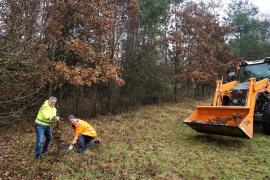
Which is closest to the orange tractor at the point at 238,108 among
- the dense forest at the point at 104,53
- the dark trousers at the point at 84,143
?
the dark trousers at the point at 84,143

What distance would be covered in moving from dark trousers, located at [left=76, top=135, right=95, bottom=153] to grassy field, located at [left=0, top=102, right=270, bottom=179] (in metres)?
0.21

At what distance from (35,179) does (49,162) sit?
3.20ft

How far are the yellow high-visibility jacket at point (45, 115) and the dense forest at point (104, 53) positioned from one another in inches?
19.9

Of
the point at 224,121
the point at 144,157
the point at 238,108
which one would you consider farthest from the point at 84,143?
the point at 238,108

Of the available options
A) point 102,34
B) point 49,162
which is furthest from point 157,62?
point 49,162

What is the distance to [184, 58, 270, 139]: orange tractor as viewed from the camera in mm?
9227

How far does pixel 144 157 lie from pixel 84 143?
5.86 ft

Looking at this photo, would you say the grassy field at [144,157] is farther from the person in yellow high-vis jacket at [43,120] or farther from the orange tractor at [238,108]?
the orange tractor at [238,108]

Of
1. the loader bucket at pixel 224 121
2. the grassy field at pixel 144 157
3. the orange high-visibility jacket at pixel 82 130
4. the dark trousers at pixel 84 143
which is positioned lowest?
the grassy field at pixel 144 157

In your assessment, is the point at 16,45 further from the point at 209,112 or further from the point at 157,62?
the point at 157,62

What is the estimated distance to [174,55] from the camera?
20.5 metres

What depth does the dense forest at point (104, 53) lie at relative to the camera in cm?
868

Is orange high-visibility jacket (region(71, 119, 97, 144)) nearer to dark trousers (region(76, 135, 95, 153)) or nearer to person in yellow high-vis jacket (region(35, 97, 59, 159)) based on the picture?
dark trousers (region(76, 135, 95, 153))

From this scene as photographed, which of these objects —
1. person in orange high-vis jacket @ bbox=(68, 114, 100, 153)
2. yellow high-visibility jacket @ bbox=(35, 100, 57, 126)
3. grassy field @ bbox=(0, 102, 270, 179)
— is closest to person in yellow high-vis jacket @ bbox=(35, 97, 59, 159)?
yellow high-visibility jacket @ bbox=(35, 100, 57, 126)
